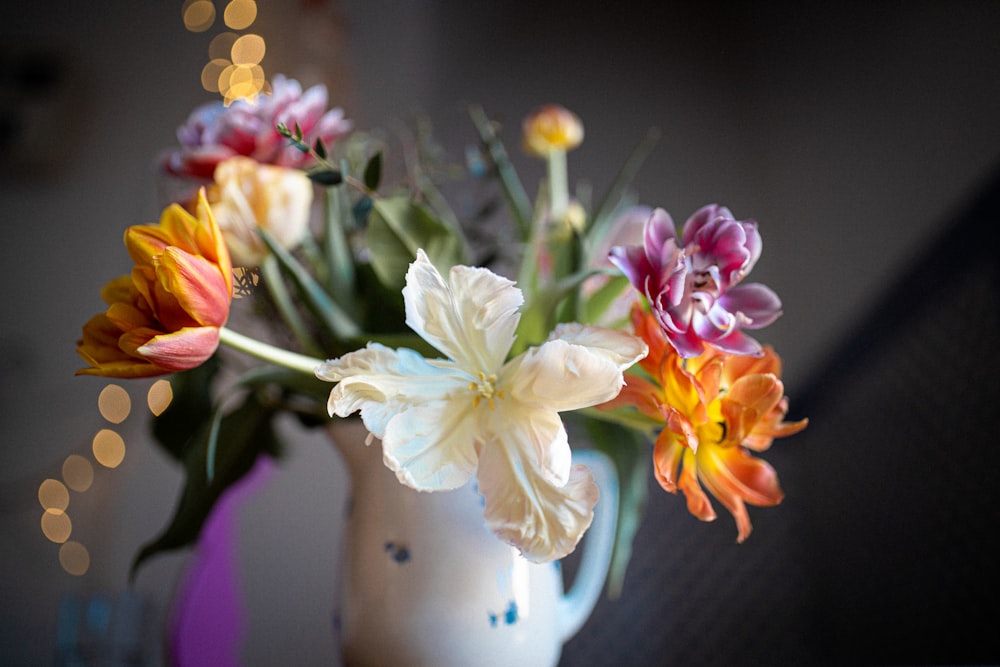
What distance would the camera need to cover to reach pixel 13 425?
1.01 meters

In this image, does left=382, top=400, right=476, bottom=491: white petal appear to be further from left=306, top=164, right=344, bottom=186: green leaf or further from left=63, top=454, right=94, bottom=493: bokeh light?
left=63, top=454, right=94, bottom=493: bokeh light

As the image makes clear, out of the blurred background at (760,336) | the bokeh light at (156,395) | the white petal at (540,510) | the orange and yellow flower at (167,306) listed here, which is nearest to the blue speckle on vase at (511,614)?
the white petal at (540,510)

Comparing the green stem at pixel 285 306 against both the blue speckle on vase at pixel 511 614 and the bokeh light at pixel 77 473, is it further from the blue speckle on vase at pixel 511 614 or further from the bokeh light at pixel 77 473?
the bokeh light at pixel 77 473

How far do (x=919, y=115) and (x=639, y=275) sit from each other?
886mm

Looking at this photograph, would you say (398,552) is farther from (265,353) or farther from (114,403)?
(114,403)

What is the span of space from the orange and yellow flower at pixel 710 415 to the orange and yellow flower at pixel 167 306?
0.21 m

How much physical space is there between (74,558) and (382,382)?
86 cm

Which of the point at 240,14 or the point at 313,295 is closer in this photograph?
the point at 313,295

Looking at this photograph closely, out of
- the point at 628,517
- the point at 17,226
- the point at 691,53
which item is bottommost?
the point at 17,226

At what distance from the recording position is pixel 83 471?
1024mm

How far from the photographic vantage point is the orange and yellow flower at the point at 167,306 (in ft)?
1.10

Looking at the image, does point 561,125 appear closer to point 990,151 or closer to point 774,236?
point 990,151

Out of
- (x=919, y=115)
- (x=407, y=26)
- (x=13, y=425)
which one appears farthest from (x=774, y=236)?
(x=13, y=425)

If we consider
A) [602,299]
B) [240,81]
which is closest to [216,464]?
[602,299]
